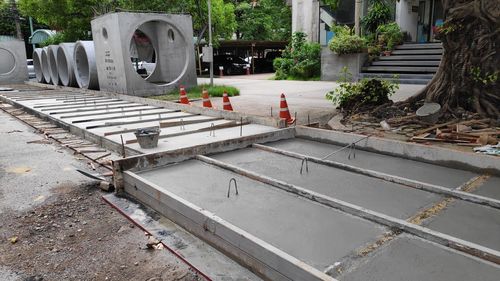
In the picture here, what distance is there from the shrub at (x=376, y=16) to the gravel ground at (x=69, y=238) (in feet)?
60.2

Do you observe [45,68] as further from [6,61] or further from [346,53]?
[346,53]

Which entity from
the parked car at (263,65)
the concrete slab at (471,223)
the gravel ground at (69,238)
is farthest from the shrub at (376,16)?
the gravel ground at (69,238)

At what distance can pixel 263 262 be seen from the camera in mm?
3061

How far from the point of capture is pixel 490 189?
4539 mm

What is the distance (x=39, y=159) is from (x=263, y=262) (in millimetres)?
4998

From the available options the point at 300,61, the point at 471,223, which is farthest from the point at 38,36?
the point at 471,223

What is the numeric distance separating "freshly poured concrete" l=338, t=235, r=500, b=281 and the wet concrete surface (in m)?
3.83

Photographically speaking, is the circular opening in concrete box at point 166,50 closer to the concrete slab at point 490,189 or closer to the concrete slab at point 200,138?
the concrete slab at point 200,138

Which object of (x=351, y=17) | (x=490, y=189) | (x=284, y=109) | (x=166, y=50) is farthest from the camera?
(x=351, y=17)

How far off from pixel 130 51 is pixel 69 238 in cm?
1237

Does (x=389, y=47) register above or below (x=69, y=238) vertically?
above

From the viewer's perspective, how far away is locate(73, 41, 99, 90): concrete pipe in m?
16.7

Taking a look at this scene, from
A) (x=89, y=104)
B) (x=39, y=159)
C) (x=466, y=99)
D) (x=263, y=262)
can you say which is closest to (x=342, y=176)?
(x=263, y=262)

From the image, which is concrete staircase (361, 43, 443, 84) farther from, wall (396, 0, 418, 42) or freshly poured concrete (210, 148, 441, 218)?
freshly poured concrete (210, 148, 441, 218)
